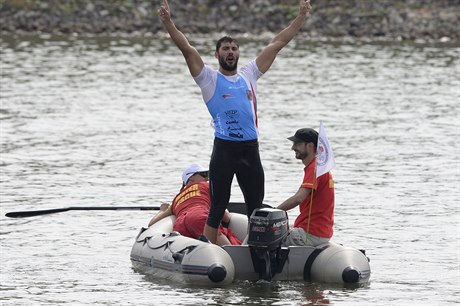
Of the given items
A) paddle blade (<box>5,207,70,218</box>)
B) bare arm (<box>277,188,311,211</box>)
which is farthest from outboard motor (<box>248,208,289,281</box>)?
paddle blade (<box>5,207,70,218</box>)

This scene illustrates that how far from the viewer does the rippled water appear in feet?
49.7

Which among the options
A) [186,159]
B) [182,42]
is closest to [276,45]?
[182,42]

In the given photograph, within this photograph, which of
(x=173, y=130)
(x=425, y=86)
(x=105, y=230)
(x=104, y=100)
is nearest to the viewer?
(x=105, y=230)

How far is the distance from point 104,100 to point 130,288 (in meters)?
23.1

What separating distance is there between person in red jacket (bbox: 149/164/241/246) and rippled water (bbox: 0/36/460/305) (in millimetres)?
753

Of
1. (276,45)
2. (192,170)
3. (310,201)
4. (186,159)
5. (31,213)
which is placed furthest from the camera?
(186,159)

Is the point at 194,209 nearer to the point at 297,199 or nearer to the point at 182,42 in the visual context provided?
the point at 297,199

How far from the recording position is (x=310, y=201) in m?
14.9

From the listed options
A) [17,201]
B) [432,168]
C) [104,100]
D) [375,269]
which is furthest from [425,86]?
[375,269]

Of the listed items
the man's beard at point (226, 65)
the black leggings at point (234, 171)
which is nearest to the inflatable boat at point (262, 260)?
the black leggings at point (234, 171)

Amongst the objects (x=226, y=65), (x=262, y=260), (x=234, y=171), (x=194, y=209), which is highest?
(x=226, y=65)

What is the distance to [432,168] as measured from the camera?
82.4ft

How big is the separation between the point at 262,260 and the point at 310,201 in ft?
2.58

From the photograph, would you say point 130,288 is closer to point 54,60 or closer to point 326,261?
point 326,261
